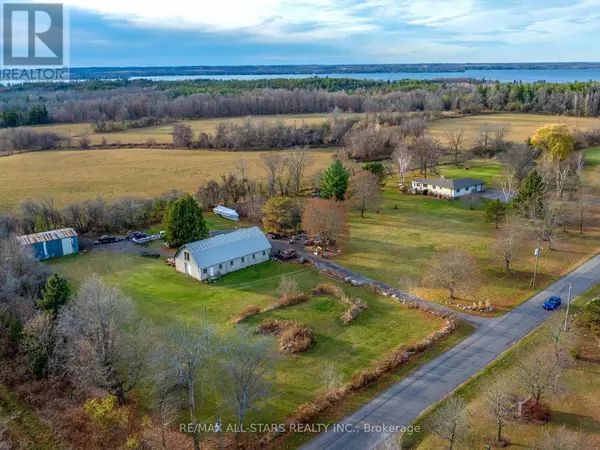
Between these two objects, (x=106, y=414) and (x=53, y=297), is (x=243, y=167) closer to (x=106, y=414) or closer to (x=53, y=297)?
(x=53, y=297)

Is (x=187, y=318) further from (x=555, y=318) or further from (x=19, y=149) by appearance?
(x=19, y=149)

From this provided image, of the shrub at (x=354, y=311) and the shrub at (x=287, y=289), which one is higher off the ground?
the shrub at (x=287, y=289)

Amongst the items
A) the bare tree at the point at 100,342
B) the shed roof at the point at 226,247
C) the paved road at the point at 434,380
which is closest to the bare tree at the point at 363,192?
the shed roof at the point at 226,247

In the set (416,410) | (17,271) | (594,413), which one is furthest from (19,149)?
(594,413)

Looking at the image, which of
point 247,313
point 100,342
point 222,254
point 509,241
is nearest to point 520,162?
point 509,241

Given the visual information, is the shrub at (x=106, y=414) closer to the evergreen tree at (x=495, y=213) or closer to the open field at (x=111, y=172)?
the evergreen tree at (x=495, y=213)
